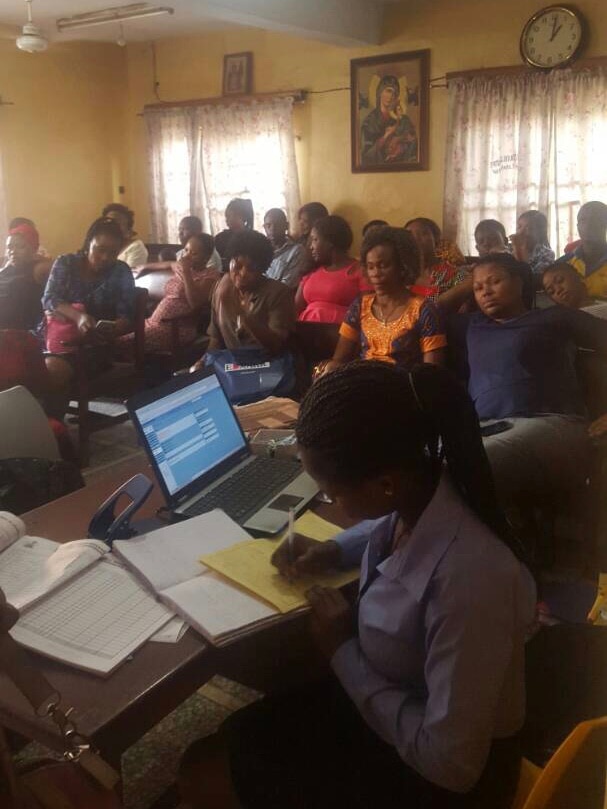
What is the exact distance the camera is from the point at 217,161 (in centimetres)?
698

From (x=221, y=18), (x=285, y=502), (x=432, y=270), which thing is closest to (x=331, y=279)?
(x=432, y=270)

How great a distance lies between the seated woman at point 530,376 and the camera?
2467 mm

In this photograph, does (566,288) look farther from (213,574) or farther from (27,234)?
(27,234)

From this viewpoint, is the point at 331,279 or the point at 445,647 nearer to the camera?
the point at 445,647

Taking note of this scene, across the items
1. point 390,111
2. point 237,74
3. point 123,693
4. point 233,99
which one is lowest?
point 123,693

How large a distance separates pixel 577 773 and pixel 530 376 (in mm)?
1902

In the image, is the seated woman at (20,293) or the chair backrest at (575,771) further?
the seated woman at (20,293)

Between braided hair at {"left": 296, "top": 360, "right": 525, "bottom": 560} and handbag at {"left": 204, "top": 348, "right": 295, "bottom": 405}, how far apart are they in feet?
5.37

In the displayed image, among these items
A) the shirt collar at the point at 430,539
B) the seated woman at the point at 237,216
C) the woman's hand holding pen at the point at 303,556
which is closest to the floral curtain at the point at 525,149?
the seated woman at the point at 237,216

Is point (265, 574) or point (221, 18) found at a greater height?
point (221, 18)

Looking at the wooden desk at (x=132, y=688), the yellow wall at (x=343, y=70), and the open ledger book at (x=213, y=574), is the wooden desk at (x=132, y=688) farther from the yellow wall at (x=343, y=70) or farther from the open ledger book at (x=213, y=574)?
the yellow wall at (x=343, y=70)

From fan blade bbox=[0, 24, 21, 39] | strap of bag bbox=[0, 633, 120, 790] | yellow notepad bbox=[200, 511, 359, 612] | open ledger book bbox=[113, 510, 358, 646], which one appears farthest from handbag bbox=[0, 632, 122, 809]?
fan blade bbox=[0, 24, 21, 39]

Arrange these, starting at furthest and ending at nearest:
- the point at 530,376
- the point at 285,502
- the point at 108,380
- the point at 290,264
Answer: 1. the point at 290,264
2. the point at 108,380
3. the point at 530,376
4. the point at 285,502

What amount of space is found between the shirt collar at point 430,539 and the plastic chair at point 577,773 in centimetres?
24
